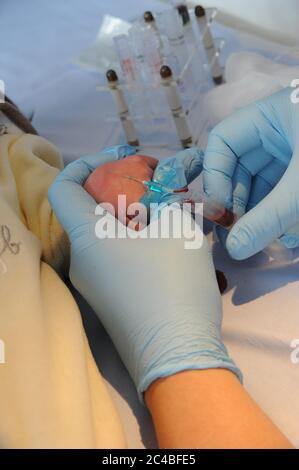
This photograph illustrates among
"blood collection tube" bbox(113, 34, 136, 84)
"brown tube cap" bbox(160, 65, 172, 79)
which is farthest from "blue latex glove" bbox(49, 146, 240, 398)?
"blood collection tube" bbox(113, 34, 136, 84)

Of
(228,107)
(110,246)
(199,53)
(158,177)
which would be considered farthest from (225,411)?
(199,53)

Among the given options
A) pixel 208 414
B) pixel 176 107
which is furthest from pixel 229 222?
pixel 176 107

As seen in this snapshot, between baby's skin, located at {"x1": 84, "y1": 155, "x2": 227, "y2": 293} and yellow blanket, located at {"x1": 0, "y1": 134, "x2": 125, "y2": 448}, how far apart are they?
0.36 feet

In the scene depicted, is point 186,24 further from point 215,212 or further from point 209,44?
point 215,212

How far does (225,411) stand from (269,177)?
53cm

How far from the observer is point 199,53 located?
1709 mm

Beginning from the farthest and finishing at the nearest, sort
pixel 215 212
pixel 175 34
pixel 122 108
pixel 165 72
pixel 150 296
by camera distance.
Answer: pixel 175 34 < pixel 122 108 < pixel 165 72 < pixel 215 212 < pixel 150 296

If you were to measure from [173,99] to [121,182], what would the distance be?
466mm

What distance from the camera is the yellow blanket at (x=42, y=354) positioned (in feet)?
2.31

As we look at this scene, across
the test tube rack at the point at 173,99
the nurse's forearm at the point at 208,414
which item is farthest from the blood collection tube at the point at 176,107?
the nurse's forearm at the point at 208,414

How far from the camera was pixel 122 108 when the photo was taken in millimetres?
1517

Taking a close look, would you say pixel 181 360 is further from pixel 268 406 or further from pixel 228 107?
pixel 228 107

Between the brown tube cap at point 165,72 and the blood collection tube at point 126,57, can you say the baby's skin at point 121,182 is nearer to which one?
the brown tube cap at point 165,72

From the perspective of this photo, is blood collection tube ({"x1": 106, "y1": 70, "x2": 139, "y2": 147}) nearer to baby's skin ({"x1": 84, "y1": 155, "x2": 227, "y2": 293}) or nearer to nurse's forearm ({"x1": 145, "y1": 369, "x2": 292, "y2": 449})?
baby's skin ({"x1": 84, "y1": 155, "x2": 227, "y2": 293})
